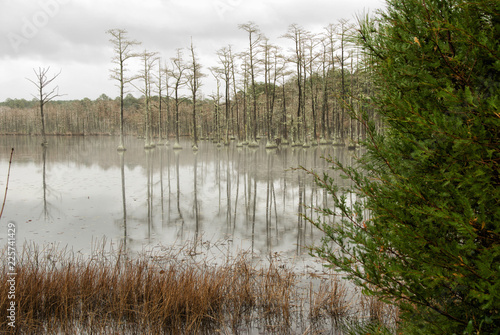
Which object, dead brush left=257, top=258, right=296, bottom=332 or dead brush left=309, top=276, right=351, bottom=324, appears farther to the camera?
dead brush left=309, top=276, right=351, bottom=324

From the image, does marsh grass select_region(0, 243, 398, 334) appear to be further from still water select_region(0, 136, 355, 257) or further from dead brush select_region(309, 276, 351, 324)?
still water select_region(0, 136, 355, 257)

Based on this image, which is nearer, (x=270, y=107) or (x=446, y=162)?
(x=446, y=162)

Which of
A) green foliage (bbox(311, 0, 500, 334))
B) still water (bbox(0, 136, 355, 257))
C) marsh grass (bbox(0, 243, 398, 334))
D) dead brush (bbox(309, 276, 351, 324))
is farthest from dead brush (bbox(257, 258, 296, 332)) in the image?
green foliage (bbox(311, 0, 500, 334))

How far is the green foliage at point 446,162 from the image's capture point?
1.73m

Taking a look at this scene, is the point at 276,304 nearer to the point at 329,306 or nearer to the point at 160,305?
the point at 329,306

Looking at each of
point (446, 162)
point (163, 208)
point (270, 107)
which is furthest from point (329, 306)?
point (270, 107)

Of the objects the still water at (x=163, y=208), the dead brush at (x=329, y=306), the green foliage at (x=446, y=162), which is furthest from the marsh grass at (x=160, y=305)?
the green foliage at (x=446, y=162)

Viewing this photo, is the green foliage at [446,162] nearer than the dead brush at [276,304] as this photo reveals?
Yes

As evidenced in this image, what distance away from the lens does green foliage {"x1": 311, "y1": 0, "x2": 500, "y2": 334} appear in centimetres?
173

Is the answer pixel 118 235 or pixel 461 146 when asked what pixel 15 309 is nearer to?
pixel 118 235

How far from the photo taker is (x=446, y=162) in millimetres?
2023

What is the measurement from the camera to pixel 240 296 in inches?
188

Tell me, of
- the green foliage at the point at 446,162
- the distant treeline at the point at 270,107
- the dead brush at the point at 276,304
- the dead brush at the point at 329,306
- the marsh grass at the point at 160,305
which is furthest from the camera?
the distant treeline at the point at 270,107

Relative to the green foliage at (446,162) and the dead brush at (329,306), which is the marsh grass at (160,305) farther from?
the green foliage at (446,162)
